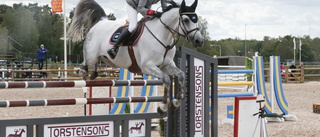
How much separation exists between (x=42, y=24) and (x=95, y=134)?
120ft

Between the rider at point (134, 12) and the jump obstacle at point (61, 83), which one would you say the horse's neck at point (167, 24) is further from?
the jump obstacle at point (61, 83)

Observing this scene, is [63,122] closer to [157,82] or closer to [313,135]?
[157,82]

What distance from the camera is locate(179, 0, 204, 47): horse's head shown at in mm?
4085

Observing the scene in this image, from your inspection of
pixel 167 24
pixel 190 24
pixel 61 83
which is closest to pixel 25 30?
pixel 167 24

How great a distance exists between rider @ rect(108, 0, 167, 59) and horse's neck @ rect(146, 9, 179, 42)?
110 millimetres

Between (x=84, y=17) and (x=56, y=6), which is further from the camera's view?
(x=56, y=6)

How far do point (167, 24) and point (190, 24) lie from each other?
292 millimetres

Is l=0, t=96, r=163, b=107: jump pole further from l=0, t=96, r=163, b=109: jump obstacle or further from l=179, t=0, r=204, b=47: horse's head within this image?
l=179, t=0, r=204, b=47: horse's head

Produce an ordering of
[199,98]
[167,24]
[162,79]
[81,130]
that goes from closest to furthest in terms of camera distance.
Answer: [81,130] < [162,79] < [167,24] < [199,98]

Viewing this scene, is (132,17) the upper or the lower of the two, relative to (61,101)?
upper

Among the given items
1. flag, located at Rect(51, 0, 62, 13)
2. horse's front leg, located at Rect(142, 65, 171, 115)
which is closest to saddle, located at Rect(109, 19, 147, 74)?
horse's front leg, located at Rect(142, 65, 171, 115)

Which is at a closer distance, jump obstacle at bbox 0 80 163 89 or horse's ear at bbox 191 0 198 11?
jump obstacle at bbox 0 80 163 89

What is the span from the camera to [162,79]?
4145 mm

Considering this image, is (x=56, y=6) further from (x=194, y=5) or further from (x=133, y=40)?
(x=194, y=5)
